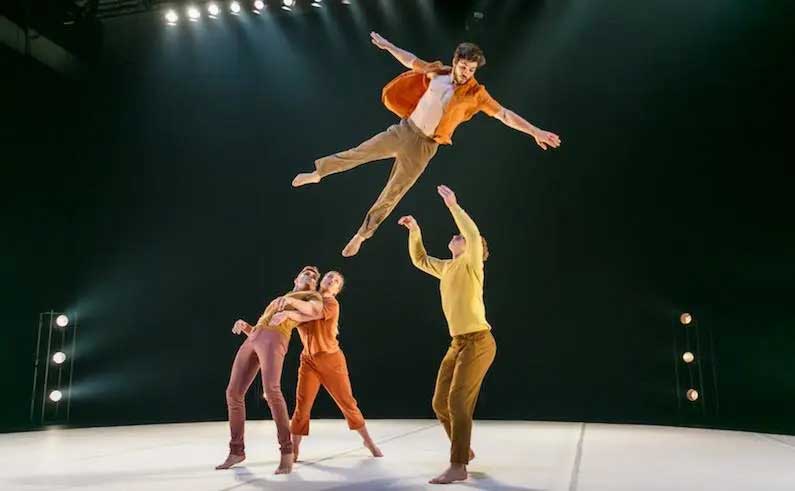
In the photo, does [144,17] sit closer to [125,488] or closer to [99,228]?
[99,228]

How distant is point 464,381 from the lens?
314cm

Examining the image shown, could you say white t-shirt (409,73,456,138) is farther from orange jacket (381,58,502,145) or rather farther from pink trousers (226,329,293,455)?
pink trousers (226,329,293,455)

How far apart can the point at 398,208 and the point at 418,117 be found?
145 inches

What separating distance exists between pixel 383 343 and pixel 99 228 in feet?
10.7

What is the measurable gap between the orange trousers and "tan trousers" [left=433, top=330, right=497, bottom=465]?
80 centimetres

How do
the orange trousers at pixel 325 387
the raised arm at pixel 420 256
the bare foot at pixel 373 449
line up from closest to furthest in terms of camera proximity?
the raised arm at pixel 420 256, the orange trousers at pixel 325 387, the bare foot at pixel 373 449

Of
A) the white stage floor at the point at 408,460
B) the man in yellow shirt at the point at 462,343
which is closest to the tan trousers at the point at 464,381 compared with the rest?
the man in yellow shirt at the point at 462,343

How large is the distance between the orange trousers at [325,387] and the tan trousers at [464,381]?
0.80 meters

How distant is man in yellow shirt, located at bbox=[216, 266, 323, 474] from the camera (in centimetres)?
347

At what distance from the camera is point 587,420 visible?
21.2 feet

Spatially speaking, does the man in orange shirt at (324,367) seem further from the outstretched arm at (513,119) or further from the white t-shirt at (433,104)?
the outstretched arm at (513,119)

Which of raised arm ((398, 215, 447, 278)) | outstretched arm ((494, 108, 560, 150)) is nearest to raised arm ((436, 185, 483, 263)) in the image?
raised arm ((398, 215, 447, 278))

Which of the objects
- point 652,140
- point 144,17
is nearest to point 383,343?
point 652,140

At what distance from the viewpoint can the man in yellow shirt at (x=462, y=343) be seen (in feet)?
10.2
